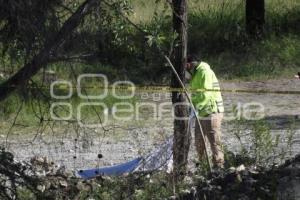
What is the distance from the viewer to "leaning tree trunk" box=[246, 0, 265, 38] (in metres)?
17.7

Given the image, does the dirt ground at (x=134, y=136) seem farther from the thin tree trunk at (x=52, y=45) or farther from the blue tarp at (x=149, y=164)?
the thin tree trunk at (x=52, y=45)

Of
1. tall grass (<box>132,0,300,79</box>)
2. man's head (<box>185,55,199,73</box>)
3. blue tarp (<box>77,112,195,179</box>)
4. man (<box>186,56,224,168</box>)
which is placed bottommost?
blue tarp (<box>77,112,195,179</box>)

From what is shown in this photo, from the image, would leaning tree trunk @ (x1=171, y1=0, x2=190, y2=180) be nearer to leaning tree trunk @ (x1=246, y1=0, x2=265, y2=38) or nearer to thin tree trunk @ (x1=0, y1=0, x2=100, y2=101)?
thin tree trunk @ (x1=0, y1=0, x2=100, y2=101)

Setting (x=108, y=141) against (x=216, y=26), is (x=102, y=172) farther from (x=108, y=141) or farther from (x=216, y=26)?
(x=216, y=26)

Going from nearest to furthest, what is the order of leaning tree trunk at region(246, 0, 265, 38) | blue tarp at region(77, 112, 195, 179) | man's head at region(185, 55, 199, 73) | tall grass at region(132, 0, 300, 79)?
blue tarp at region(77, 112, 195, 179), man's head at region(185, 55, 199, 73), tall grass at region(132, 0, 300, 79), leaning tree trunk at region(246, 0, 265, 38)

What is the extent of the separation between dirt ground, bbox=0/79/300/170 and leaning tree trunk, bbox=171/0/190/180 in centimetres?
78

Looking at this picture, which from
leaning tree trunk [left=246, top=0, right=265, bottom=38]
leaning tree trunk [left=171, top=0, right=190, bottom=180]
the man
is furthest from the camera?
leaning tree trunk [left=246, top=0, right=265, bottom=38]

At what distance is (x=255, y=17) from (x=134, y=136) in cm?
707

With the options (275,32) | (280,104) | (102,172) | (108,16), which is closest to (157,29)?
(108,16)

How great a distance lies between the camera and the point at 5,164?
630 cm

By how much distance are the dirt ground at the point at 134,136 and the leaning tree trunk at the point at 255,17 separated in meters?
2.58

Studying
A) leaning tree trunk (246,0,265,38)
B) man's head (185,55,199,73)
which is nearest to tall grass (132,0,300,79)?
leaning tree trunk (246,0,265,38)

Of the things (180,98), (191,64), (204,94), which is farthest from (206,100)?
(180,98)

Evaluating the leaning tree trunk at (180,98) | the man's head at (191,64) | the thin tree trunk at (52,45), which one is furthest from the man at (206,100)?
the thin tree trunk at (52,45)
